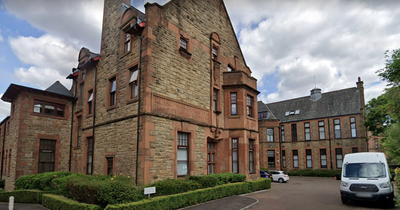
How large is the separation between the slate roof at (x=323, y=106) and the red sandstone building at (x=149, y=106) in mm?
20917

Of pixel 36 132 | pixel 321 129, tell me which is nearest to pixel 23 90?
pixel 36 132

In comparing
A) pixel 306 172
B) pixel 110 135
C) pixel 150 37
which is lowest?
pixel 306 172

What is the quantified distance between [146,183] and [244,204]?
4.90 m

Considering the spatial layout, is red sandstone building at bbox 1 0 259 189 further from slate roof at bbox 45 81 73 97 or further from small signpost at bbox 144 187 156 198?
small signpost at bbox 144 187 156 198

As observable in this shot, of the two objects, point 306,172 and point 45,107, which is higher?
point 45,107

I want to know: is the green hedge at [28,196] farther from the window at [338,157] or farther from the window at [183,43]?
the window at [338,157]

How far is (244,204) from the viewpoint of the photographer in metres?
13.2

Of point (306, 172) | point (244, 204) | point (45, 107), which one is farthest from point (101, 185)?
point (306, 172)

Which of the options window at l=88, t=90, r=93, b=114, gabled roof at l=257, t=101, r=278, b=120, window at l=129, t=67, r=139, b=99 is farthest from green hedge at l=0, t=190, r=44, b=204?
gabled roof at l=257, t=101, r=278, b=120

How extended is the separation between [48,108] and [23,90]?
7.24ft

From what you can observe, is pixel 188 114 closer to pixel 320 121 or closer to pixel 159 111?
pixel 159 111

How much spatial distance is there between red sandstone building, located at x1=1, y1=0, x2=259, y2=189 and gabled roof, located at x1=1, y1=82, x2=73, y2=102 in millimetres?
70

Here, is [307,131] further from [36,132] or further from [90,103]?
[36,132]

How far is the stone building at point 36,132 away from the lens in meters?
18.3
